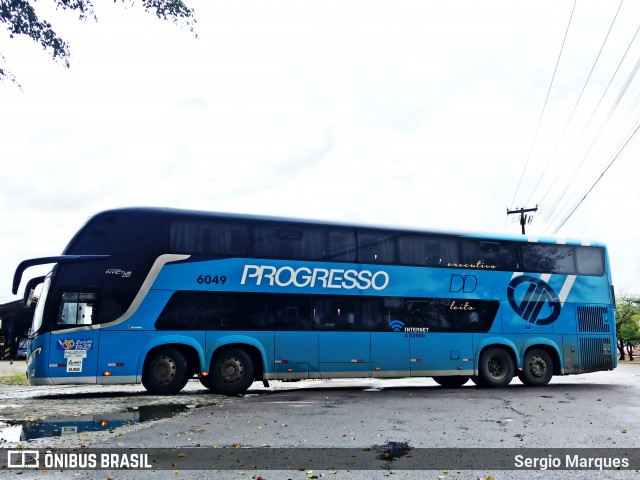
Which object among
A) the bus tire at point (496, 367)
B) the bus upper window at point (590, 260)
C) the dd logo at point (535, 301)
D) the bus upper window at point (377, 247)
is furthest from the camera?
the bus upper window at point (590, 260)

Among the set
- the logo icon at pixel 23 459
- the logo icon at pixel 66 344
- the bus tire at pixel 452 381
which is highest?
the logo icon at pixel 66 344

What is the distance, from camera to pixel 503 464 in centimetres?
632

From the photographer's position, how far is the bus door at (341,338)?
14.5m

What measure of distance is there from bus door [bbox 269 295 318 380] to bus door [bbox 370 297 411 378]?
155 cm

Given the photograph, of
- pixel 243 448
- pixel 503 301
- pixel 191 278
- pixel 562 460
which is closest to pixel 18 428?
pixel 243 448

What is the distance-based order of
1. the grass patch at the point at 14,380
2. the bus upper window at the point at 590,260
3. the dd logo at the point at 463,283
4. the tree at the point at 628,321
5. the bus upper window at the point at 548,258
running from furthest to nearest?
the tree at the point at 628,321 < the grass patch at the point at 14,380 < the bus upper window at the point at 590,260 < the bus upper window at the point at 548,258 < the dd logo at the point at 463,283

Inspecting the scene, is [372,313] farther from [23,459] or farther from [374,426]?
[23,459]

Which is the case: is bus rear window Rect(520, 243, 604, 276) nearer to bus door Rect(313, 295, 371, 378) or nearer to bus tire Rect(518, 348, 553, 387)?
bus tire Rect(518, 348, 553, 387)

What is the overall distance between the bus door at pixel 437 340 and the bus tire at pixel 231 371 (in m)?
4.34

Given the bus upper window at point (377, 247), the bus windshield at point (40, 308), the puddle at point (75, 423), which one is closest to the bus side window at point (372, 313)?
the bus upper window at point (377, 247)

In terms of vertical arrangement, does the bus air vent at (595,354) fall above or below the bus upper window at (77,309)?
below

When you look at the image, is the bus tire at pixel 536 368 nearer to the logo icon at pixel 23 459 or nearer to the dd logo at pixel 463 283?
the dd logo at pixel 463 283

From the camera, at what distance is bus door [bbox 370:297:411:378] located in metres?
15.0

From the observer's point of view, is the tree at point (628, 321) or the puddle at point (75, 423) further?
the tree at point (628, 321)
